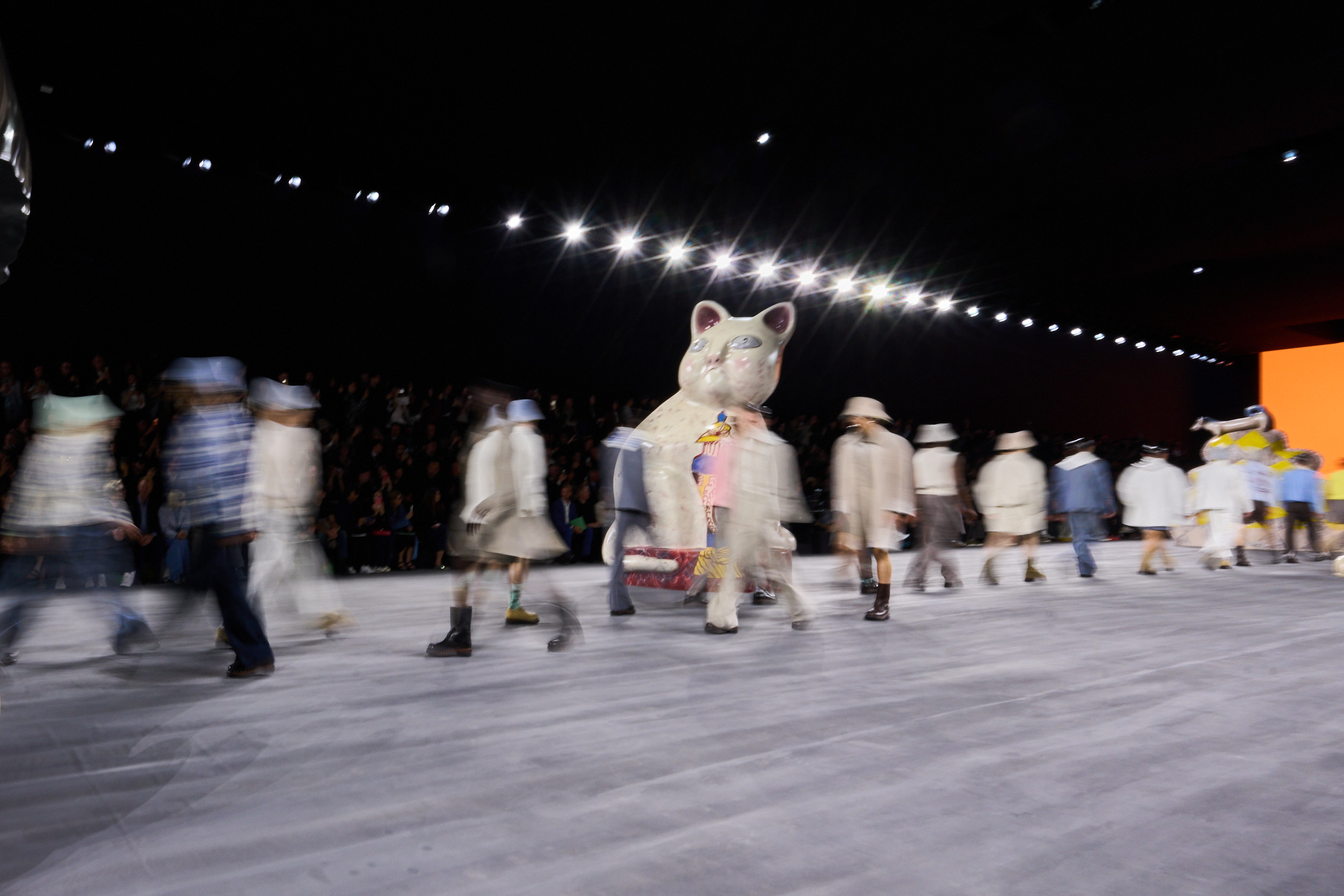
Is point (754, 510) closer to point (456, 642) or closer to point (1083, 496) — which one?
point (456, 642)

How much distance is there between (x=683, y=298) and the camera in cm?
1585

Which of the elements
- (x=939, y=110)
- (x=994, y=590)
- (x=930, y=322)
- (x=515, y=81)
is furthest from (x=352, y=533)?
(x=930, y=322)

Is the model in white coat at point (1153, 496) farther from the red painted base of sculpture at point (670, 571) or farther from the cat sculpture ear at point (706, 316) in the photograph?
the red painted base of sculpture at point (670, 571)

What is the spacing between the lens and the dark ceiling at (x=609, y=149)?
8.15 meters

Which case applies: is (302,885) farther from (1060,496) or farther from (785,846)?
(1060,496)

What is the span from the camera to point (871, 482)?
7062mm

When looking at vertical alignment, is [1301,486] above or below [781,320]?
below

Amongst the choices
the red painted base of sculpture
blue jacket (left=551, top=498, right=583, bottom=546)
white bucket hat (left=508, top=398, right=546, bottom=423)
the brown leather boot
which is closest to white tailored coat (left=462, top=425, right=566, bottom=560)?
white bucket hat (left=508, top=398, right=546, bottom=423)

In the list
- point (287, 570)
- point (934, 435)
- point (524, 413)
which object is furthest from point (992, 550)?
point (287, 570)

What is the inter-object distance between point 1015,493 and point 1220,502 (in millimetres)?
3881

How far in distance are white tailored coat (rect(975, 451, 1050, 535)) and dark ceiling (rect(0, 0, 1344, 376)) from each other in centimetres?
367

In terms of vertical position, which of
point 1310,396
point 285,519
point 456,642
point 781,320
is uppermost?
point 1310,396

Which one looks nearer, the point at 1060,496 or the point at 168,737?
the point at 168,737

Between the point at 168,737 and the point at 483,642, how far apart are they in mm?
2342
